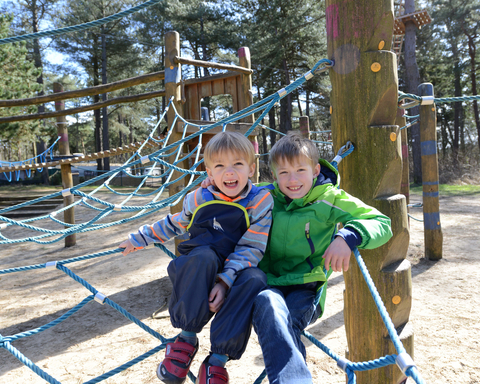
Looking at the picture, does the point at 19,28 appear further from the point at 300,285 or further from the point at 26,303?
the point at 300,285

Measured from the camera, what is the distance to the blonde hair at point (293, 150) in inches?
56.9

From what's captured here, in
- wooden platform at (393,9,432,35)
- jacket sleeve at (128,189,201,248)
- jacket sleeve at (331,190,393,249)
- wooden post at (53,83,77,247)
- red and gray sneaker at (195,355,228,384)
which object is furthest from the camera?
wooden platform at (393,9,432,35)

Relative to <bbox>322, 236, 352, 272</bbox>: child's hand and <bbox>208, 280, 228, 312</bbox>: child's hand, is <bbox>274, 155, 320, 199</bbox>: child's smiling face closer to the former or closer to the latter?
<bbox>322, 236, 352, 272</bbox>: child's hand

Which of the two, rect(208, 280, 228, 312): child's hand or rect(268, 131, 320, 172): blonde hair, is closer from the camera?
rect(208, 280, 228, 312): child's hand

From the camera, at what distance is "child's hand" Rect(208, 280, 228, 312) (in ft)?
4.04

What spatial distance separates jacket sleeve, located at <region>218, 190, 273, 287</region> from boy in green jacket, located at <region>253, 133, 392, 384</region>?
0.07 metres

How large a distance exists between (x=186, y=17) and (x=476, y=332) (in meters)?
16.3

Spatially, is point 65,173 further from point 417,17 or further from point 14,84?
point 417,17

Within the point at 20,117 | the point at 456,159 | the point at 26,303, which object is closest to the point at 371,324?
the point at 26,303

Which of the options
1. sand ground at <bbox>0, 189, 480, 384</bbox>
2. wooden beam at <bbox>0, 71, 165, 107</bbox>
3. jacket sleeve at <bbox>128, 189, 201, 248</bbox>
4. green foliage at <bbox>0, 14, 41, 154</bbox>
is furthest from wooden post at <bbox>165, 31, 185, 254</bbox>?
green foliage at <bbox>0, 14, 41, 154</bbox>

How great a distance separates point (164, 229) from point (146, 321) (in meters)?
1.99

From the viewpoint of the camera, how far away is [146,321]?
3.24 m

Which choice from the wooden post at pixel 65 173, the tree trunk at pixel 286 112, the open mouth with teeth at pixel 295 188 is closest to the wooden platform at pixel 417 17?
the tree trunk at pixel 286 112

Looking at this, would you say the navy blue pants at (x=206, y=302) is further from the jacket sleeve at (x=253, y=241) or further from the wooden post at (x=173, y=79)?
the wooden post at (x=173, y=79)
